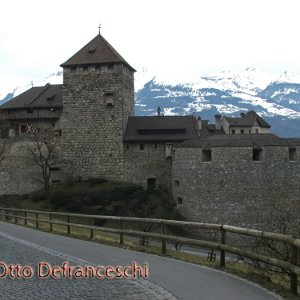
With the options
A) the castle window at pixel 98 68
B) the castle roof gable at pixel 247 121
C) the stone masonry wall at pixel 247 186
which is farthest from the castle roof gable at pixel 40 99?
the castle roof gable at pixel 247 121

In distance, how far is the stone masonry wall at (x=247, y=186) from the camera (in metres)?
42.8

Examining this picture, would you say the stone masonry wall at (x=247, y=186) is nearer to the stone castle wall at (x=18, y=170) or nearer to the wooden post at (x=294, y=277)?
the stone castle wall at (x=18, y=170)

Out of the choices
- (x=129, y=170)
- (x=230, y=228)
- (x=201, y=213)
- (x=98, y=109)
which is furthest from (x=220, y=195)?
(x=230, y=228)

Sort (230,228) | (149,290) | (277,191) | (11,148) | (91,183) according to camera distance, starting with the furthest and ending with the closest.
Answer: (11,148) < (91,183) < (277,191) < (230,228) < (149,290)

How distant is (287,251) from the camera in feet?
33.8

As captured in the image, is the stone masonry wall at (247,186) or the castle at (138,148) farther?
the castle at (138,148)

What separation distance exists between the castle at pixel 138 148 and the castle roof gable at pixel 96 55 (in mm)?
96

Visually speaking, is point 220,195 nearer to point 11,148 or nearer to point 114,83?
point 114,83

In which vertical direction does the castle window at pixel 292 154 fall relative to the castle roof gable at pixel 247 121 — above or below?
below

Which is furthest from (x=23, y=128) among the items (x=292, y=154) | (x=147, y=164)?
(x=292, y=154)

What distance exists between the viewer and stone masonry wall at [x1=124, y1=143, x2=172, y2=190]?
5175cm

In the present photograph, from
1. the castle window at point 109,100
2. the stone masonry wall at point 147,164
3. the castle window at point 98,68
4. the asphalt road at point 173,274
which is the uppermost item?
the castle window at point 98,68

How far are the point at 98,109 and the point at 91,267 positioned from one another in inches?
1641

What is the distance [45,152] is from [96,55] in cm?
1029
